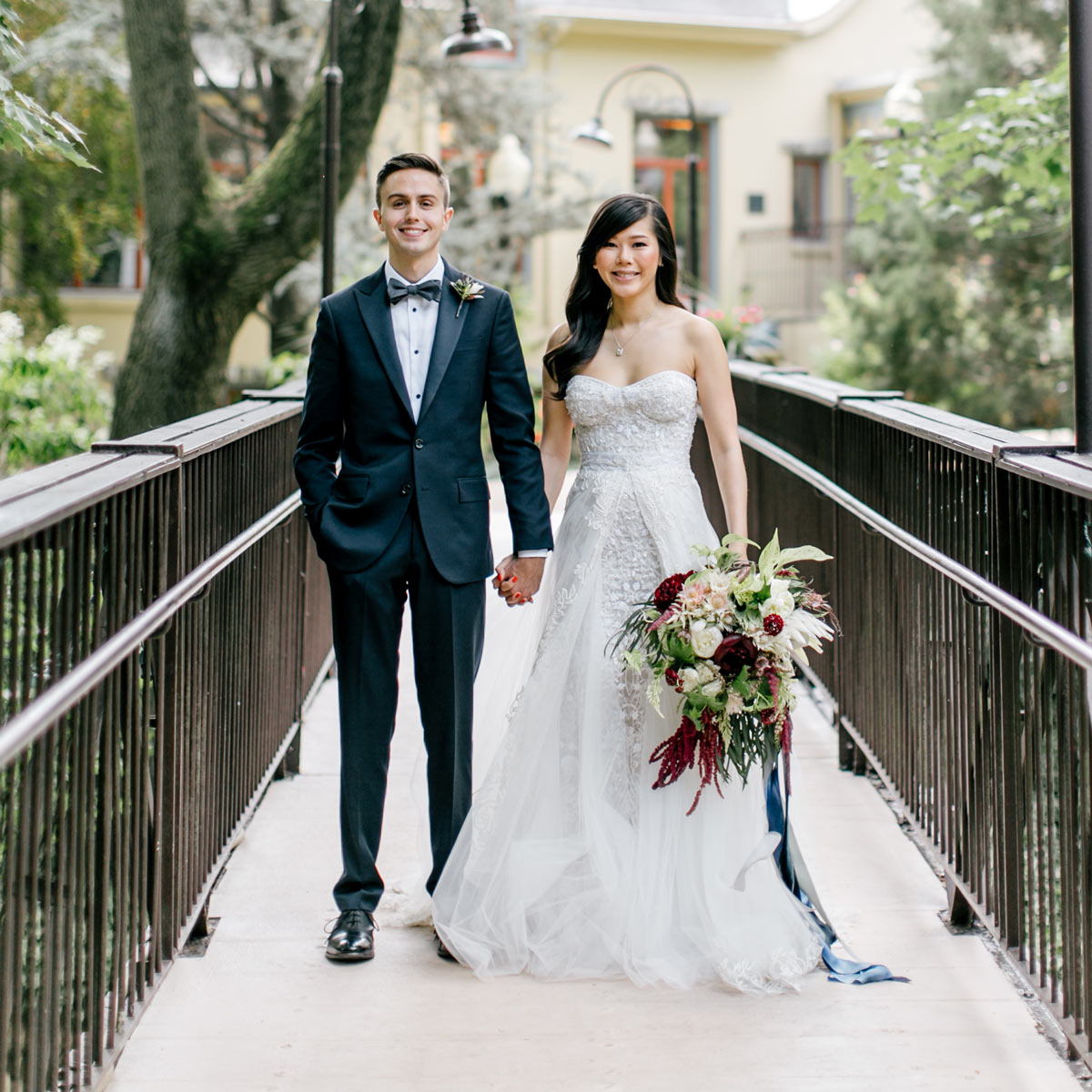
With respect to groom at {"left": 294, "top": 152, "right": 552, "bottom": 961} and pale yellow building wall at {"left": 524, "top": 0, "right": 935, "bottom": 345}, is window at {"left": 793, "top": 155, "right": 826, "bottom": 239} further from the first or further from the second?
groom at {"left": 294, "top": 152, "right": 552, "bottom": 961}

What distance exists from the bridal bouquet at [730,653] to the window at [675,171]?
22.5m

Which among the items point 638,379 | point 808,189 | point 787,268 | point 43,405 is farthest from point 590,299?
point 808,189

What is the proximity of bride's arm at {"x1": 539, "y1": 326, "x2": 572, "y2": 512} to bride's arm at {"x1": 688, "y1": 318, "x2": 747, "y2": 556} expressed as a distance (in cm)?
42

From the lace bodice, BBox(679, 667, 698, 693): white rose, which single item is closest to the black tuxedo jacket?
the lace bodice

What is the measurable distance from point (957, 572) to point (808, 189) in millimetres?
24157

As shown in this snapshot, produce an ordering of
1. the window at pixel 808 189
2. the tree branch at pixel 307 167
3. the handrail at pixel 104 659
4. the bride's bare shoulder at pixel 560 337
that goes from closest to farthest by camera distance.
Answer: the handrail at pixel 104 659, the bride's bare shoulder at pixel 560 337, the tree branch at pixel 307 167, the window at pixel 808 189

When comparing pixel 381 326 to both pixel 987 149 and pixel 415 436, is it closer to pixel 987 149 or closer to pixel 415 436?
pixel 415 436

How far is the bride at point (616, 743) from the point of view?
12.3ft

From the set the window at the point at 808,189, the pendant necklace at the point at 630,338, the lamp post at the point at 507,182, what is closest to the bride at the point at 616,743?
the pendant necklace at the point at 630,338

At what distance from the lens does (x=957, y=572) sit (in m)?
3.60

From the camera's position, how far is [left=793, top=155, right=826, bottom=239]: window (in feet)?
86.5

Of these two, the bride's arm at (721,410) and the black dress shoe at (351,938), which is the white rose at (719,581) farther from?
the black dress shoe at (351,938)

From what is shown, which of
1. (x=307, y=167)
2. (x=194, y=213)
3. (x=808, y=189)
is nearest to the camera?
(x=307, y=167)

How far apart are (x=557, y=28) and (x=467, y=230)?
16.2ft
